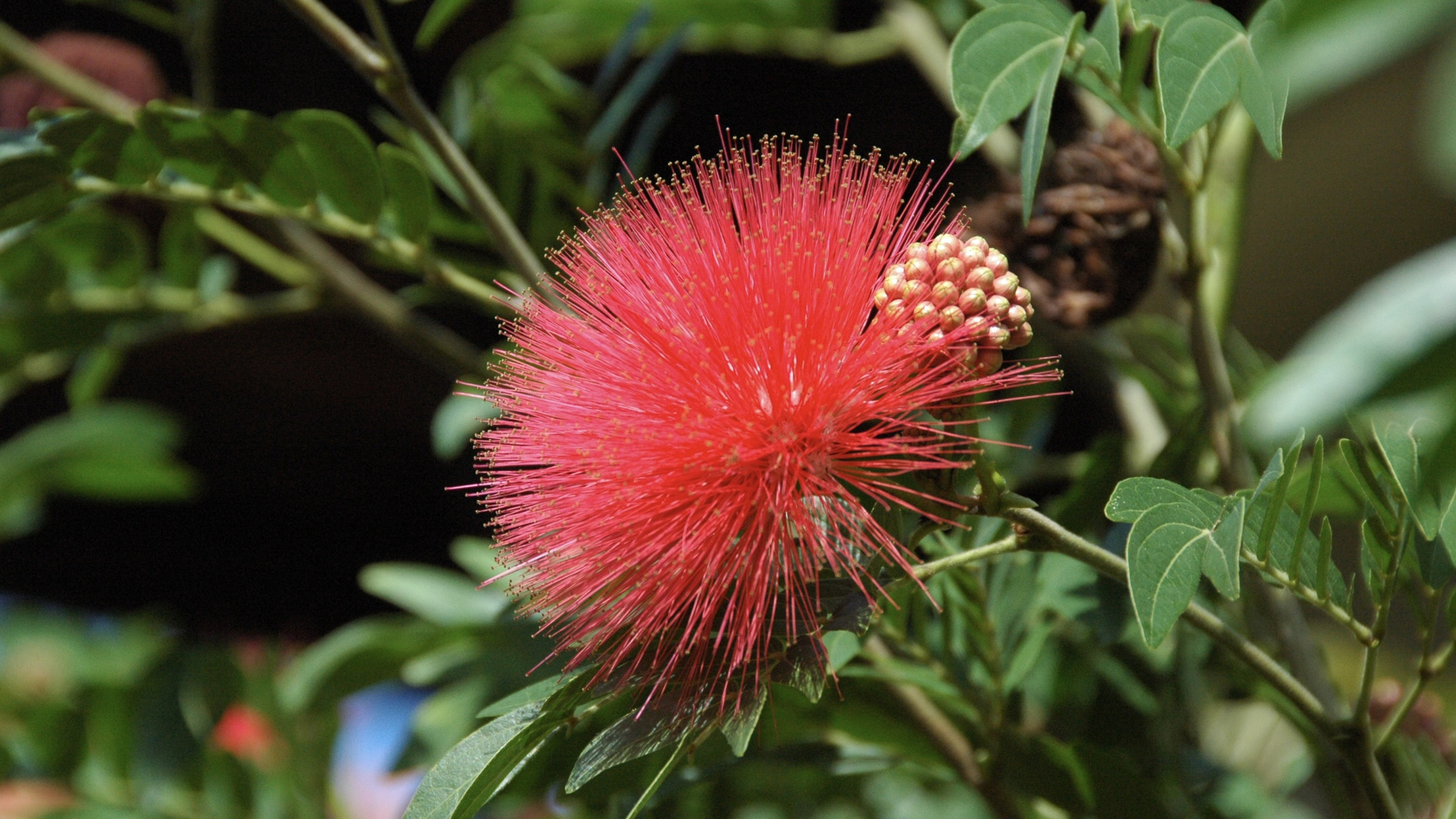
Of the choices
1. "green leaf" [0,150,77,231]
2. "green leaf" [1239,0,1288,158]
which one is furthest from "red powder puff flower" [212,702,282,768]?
"green leaf" [1239,0,1288,158]

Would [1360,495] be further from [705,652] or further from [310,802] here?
[310,802]

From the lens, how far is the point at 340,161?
0.85 meters

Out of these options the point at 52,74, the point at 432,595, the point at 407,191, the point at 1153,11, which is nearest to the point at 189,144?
the point at 407,191

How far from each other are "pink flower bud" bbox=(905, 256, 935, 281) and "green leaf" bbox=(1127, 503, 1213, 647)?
0.51ft

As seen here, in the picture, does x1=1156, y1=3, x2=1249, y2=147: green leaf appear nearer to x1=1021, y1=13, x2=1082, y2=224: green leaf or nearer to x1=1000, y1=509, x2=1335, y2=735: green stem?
x1=1021, y1=13, x2=1082, y2=224: green leaf

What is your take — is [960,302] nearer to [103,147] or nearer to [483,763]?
[483,763]

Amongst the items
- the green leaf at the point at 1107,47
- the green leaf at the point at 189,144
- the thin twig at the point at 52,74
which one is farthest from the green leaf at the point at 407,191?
the green leaf at the point at 1107,47

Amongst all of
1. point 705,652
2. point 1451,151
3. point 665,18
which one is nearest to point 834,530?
point 705,652

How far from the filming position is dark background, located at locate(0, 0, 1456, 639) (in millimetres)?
1681

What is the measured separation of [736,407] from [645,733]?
172 millimetres

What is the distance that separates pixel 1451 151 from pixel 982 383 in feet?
1.07

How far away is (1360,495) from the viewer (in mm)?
613

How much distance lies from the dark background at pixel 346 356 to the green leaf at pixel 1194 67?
90 centimetres

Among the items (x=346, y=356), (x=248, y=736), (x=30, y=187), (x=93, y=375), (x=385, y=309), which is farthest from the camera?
(x=346, y=356)
